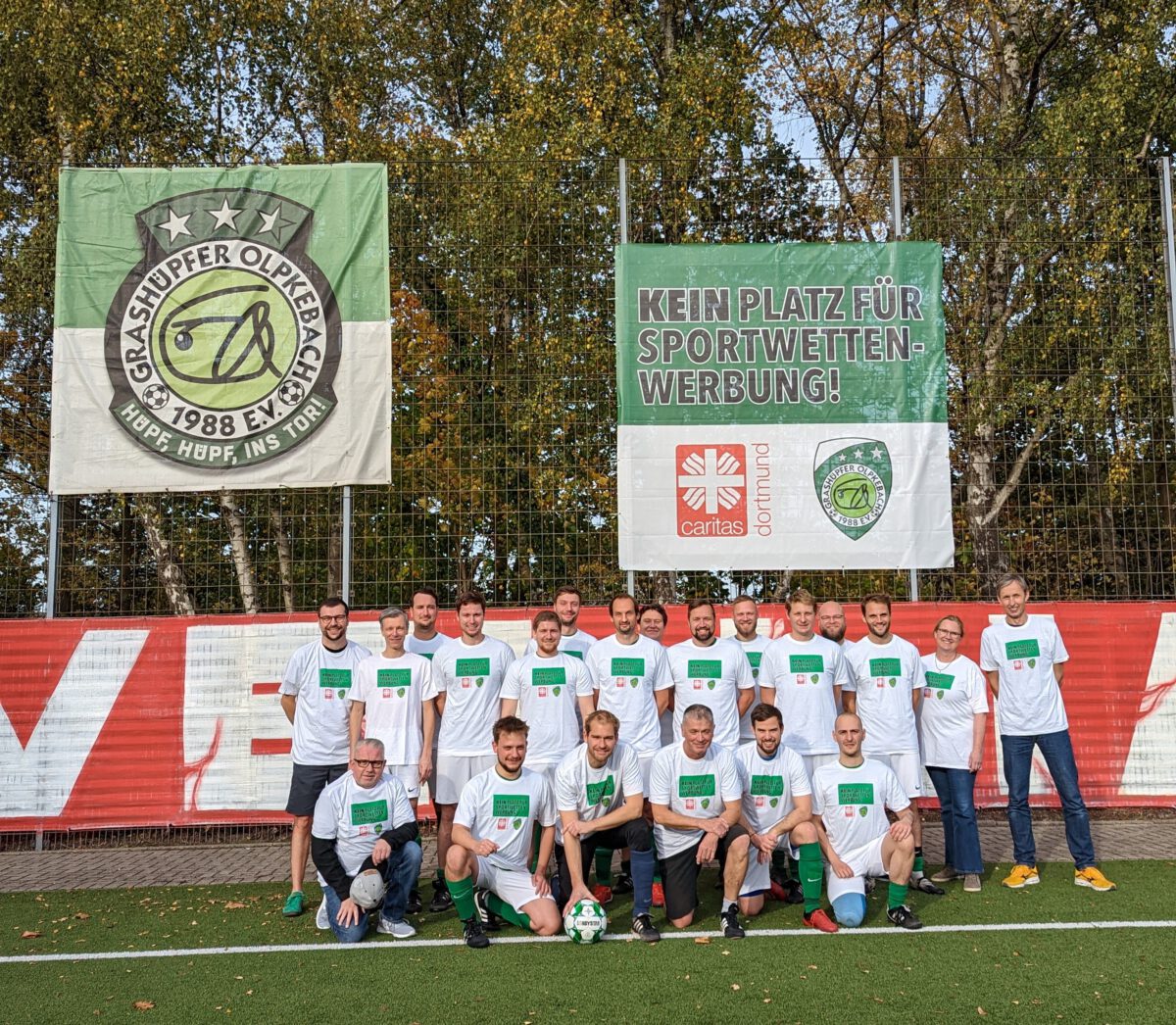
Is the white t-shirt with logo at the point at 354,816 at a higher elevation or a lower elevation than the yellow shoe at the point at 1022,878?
higher

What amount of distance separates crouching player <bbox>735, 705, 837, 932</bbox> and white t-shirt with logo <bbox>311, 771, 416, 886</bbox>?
2.03 m

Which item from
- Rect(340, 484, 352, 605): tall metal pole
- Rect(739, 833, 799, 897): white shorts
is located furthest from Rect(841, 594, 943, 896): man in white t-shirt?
Rect(340, 484, 352, 605): tall metal pole

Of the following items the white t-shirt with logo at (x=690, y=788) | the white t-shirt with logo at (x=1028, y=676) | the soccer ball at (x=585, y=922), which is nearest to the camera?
the soccer ball at (x=585, y=922)

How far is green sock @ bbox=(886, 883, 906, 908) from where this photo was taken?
18.4 ft

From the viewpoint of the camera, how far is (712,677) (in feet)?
21.6

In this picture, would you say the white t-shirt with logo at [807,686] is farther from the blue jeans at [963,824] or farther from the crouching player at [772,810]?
the blue jeans at [963,824]

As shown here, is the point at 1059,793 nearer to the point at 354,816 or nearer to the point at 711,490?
the point at 711,490

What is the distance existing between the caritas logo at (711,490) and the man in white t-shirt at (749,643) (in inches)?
60.6

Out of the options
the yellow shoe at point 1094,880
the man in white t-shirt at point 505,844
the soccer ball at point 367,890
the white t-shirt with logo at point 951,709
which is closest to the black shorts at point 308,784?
the soccer ball at point 367,890

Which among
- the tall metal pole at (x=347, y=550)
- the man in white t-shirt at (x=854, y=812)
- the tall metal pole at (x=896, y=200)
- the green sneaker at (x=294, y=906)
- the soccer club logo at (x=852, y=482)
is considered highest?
the tall metal pole at (x=896, y=200)

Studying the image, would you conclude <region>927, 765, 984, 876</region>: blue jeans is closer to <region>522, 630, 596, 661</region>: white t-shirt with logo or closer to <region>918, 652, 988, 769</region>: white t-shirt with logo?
<region>918, 652, 988, 769</region>: white t-shirt with logo

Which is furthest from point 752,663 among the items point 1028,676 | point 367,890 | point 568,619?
point 367,890

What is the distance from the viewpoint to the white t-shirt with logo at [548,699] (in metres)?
6.39

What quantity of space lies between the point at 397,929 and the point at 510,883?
2.23 feet
